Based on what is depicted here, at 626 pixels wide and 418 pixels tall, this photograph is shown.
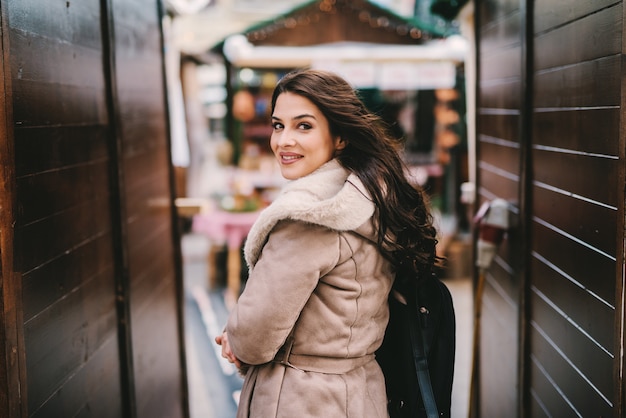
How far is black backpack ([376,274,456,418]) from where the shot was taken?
8.19 feet

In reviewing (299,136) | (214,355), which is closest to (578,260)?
(299,136)

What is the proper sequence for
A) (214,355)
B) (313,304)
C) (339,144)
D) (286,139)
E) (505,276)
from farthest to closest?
1. (214,355)
2. (505,276)
3. (339,144)
4. (286,139)
5. (313,304)

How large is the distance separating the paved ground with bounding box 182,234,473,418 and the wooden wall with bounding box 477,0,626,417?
182 cm

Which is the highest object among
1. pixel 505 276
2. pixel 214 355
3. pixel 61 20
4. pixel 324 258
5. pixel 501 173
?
pixel 61 20

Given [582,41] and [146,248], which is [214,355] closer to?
[146,248]

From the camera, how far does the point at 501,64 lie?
3.88 metres

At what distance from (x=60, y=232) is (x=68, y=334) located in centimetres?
40

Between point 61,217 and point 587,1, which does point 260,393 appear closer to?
point 61,217

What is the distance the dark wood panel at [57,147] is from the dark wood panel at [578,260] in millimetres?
1898

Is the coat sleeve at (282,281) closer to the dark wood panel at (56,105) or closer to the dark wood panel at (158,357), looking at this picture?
the dark wood panel at (56,105)

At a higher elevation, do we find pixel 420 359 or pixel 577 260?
pixel 577 260

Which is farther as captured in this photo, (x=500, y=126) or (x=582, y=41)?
(x=500, y=126)

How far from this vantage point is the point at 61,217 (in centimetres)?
267

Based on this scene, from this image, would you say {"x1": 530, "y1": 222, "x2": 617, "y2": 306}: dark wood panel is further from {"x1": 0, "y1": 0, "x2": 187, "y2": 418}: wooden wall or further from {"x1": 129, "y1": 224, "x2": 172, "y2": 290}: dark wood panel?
{"x1": 129, "y1": 224, "x2": 172, "y2": 290}: dark wood panel
